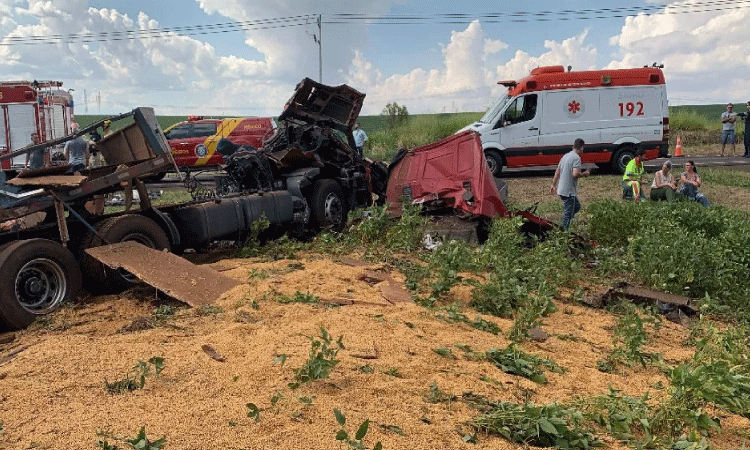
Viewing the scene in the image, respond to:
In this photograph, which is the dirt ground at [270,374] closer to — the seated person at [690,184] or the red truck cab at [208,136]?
the seated person at [690,184]

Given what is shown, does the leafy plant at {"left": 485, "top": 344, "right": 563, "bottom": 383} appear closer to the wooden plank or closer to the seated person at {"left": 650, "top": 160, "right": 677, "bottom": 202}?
the wooden plank

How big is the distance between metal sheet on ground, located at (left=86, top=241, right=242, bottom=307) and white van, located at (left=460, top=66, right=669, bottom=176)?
40.3 feet

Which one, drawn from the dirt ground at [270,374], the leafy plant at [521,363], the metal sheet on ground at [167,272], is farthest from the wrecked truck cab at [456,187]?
the leafy plant at [521,363]

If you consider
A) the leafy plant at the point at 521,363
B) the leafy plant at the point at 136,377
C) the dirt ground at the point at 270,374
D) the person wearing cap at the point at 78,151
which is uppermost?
the person wearing cap at the point at 78,151

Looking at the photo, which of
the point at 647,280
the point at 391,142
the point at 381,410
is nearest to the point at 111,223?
the point at 381,410

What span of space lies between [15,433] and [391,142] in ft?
87.3

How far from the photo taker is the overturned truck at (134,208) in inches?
237

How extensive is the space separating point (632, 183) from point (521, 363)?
9289 millimetres

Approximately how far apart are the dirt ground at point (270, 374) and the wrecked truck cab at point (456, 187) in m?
2.89

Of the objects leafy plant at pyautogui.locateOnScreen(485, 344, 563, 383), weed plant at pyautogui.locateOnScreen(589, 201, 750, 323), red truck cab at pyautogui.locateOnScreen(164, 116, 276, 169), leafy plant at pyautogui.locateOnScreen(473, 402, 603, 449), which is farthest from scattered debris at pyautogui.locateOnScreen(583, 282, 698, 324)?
red truck cab at pyautogui.locateOnScreen(164, 116, 276, 169)

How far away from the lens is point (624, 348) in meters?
5.49

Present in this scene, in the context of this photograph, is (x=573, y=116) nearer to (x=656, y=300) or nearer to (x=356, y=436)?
(x=656, y=300)

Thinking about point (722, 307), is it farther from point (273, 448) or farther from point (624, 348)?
point (273, 448)

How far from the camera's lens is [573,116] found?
17.8 m
